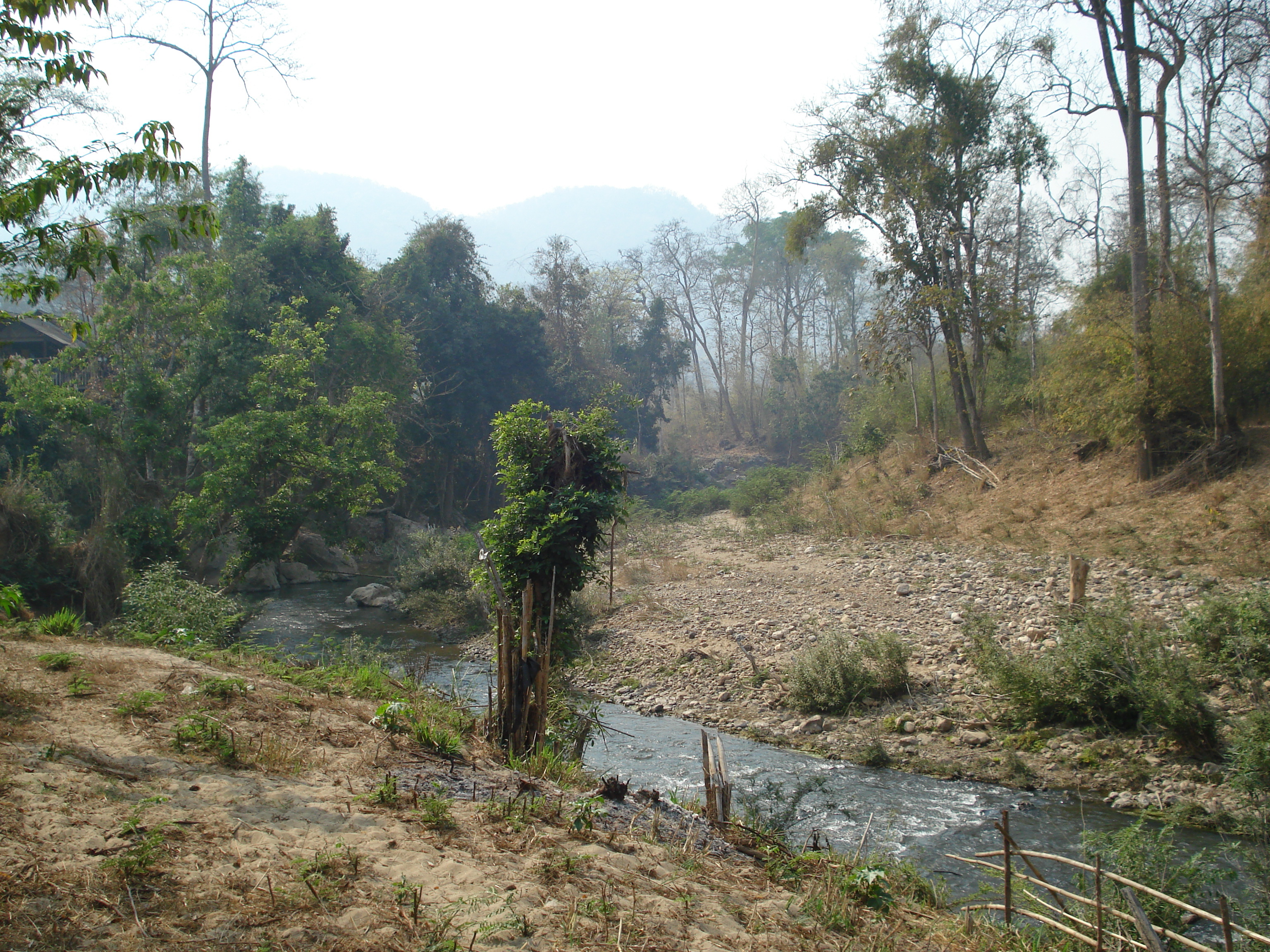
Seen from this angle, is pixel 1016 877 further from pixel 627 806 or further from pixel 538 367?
pixel 538 367

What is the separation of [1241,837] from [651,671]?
309 inches

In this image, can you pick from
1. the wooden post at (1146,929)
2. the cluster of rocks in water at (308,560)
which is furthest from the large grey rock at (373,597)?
the wooden post at (1146,929)

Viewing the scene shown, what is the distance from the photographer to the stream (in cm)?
611

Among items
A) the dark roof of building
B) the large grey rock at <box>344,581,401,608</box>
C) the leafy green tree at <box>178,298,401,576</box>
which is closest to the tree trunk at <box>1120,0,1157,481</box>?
the leafy green tree at <box>178,298,401,576</box>

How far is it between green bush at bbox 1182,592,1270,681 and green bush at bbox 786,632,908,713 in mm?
3204

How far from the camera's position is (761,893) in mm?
4133

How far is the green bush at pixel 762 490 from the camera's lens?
96.2 feet

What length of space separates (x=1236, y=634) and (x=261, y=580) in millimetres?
20752

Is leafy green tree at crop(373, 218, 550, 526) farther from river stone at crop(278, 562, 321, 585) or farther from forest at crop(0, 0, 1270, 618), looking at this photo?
river stone at crop(278, 562, 321, 585)

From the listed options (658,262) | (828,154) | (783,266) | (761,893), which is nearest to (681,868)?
(761,893)

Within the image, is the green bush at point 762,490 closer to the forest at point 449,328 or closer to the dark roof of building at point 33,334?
the forest at point 449,328

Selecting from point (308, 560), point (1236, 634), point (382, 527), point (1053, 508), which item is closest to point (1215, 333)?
point (1053, 508)

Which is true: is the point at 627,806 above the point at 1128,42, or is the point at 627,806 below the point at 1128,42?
below

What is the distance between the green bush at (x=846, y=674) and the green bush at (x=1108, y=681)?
1.15 metres
